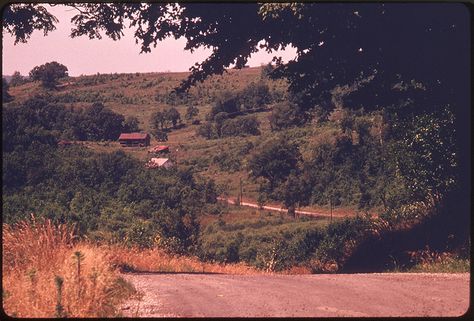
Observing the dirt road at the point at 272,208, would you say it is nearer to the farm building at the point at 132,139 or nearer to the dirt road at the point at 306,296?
the farm building at the point at 132,139

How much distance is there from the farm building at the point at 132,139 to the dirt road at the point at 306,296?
96518 mm

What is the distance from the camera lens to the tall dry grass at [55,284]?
6.58 m

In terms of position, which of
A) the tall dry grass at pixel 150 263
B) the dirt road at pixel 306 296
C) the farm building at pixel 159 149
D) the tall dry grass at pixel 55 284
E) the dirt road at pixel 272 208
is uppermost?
the tall dry grass at pixel 55 284

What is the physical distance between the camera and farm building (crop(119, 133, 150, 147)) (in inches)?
4102

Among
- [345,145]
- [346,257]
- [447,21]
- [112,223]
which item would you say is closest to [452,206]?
[346,257]

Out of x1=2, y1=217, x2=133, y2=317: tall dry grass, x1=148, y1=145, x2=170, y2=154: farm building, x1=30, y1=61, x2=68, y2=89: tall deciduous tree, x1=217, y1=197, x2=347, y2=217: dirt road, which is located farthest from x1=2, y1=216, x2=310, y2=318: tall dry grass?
x1=30, y1=61, x2=68, y2=89: tall deciduous tree

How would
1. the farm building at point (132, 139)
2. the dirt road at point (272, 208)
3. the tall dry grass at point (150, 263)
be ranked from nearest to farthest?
the tall dry grass at point (150, 263) → the dirt road at point (272, 208) → the farm building at point (132, 139)

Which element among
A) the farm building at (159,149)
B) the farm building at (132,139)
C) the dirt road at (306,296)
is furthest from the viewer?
the farm building at (159,149)

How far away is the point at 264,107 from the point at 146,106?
32249 mm

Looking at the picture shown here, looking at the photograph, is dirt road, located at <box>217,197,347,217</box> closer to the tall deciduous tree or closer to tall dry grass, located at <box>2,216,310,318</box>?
the tall deciduous tree

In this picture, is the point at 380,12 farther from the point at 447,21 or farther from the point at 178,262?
the point at 178,262

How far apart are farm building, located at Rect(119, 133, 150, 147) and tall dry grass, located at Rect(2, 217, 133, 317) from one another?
96105 millimetres

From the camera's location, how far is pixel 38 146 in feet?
161

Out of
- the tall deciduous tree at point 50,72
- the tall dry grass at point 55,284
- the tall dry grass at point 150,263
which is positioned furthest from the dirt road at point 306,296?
the tall deciduous tree at point 50,72
